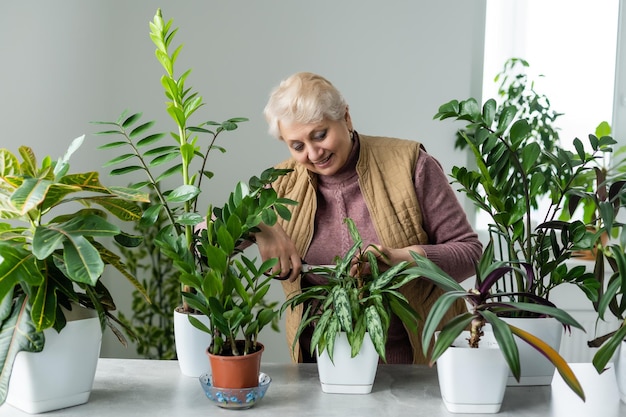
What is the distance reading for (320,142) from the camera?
2.09 metres

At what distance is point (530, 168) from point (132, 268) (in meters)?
2.39

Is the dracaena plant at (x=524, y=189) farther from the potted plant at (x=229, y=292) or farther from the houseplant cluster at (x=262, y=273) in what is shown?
the potted plant at (x=229, y=292)

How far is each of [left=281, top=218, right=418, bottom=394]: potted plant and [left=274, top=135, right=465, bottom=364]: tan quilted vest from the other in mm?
513

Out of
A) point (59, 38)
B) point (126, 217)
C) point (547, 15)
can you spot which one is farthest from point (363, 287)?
point (547, 15)

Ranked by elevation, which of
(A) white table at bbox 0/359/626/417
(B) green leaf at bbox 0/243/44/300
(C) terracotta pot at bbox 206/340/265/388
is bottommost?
(A) white table at bbox 0/359/626/417

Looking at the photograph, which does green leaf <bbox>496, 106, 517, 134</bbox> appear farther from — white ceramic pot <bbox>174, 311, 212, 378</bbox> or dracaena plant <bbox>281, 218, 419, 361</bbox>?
white ceramic pot <bbox>174, 311, 212, 378</bbox>

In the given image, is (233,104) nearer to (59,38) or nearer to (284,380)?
(59,38)

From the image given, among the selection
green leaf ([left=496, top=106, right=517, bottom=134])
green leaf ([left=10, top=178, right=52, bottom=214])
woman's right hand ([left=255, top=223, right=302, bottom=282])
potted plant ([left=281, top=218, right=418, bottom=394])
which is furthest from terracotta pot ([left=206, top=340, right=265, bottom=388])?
green leaf ([left=496, top=106, right=517, bottom=134])

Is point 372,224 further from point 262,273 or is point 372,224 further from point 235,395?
point 235,395

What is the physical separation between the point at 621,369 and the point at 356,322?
1.96ft

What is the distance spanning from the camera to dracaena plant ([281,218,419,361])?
146cm

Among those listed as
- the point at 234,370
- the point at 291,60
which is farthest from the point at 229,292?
the point at 291,60

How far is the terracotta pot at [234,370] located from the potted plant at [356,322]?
0.14 meters

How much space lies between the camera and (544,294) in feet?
5.36
